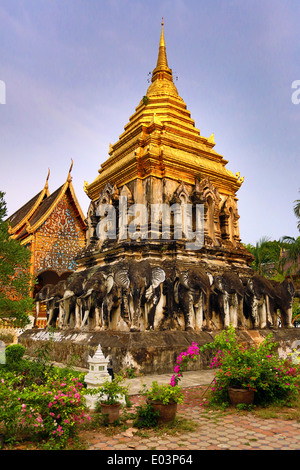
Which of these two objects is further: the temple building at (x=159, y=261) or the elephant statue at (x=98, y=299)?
the elephant statue at (x=98, y=299)

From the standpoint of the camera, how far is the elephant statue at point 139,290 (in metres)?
9.07

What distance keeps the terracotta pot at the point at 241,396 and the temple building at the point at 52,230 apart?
14.7 meters

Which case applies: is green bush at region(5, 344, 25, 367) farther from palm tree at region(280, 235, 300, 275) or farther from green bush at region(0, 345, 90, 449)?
palm tree at region(280, 235, 300, 275)

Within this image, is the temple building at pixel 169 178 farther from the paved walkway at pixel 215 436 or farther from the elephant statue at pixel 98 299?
the paved walkway at pixel 215 436

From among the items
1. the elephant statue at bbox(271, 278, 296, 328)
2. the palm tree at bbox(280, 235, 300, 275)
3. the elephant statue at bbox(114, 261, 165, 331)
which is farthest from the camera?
the palm tree at bbox(280, 235, 300, 275)

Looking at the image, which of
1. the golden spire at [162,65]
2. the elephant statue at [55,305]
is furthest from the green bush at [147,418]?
the golden spire at [162,65]

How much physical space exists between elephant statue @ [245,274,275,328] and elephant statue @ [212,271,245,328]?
0.35m

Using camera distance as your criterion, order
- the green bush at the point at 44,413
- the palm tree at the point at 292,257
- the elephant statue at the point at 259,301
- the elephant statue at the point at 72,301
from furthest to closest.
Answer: the palm tree at the point at 292,257 → the elephant statue at the point at 259,301 → the elephant statue at the point at 72,301 → the green bush at the point at 44,413

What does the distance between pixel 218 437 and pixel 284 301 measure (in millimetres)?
8672

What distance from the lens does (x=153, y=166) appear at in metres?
11.8

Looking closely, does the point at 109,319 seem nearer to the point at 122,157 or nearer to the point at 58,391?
the point at 58,391

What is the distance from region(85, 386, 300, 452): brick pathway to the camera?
386 cm

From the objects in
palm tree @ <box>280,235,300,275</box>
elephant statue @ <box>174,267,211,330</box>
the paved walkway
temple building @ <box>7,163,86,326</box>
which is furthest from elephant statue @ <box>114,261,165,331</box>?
palm tree @ <box>280,235,300,275</box>
